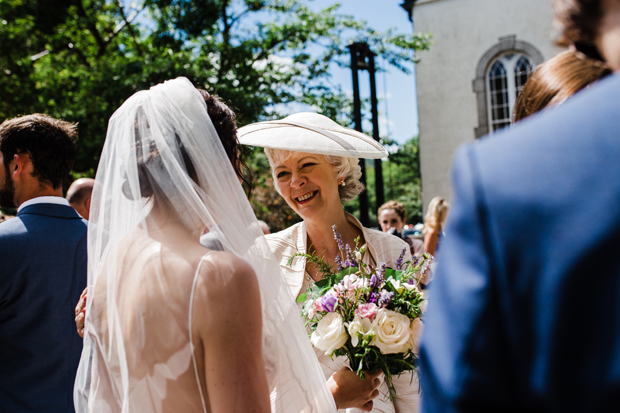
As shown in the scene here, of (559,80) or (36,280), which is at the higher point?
(559,80)

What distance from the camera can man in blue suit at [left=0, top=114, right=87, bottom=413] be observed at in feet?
8.90

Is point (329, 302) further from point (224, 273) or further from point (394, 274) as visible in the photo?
point (224, 273)

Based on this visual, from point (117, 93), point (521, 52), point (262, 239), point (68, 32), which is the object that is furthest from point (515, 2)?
point (262, 239)

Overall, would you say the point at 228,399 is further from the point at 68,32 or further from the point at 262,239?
the point at 68,32

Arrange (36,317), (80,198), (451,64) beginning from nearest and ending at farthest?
(36,317)
(80,198)
(451,64)

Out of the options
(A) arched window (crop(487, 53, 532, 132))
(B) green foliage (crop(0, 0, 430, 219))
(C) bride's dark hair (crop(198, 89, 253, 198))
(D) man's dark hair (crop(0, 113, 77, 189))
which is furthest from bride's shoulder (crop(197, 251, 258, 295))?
(A) arched window (crop(487, 53, 532, 132))

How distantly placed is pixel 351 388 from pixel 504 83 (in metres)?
15.2

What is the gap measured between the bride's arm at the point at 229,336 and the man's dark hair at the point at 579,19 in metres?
1.06

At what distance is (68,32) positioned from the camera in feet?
40.4

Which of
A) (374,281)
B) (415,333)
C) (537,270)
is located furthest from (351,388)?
→ (537,270)

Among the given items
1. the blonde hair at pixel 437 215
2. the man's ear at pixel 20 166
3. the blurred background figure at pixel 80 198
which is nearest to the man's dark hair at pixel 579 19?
the man's ear at pixel 20 166

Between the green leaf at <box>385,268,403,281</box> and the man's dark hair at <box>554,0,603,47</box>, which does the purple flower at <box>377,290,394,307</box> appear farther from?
the man's dark hair at <box>554,0,603,47</box>

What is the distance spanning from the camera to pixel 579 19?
741 mm

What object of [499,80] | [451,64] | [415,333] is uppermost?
[451,64]
